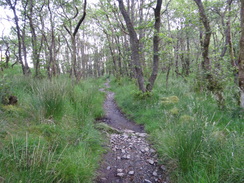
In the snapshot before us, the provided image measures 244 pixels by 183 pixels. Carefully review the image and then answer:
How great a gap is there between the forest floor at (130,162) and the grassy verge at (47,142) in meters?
0.25

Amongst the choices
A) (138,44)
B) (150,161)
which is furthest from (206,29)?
(150,161)

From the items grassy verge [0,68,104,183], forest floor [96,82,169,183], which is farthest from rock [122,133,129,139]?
grassy verge [0,68,104,183]

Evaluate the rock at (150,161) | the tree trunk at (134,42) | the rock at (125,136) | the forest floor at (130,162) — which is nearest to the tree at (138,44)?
the tree trunk at (134,42)

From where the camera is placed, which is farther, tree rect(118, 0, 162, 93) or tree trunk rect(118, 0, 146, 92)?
tree trunk rect(118, 0, 146, 92)

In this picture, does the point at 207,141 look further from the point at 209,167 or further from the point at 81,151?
the point at 81,151

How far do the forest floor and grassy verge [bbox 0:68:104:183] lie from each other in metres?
0.25

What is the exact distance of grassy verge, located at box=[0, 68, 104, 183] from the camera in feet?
6.63

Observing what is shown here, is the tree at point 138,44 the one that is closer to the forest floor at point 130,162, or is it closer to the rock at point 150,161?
the forest floor at point 130,162

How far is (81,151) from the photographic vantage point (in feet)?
9.74

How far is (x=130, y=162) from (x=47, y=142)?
1.64 meters

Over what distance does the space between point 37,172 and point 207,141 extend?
239 centimetres

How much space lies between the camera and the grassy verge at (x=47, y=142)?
202cm

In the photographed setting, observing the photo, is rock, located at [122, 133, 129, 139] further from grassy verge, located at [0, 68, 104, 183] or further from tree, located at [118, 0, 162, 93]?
tree, located at [118, 0, 162, 93]

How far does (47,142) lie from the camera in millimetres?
2820
